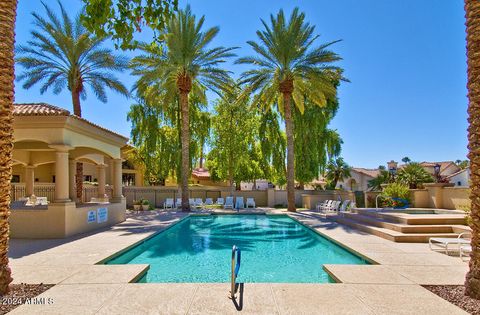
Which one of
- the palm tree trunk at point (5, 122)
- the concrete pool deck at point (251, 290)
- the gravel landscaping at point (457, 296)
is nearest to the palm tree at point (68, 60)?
the concrete pool deck at point (251, 290)

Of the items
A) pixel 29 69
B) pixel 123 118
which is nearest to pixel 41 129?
pixel 29 69

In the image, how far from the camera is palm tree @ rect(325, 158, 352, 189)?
49562 millimetres

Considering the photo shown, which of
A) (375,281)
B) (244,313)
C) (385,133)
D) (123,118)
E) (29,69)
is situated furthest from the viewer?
(385,133)

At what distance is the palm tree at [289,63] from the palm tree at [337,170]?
94.2 feet

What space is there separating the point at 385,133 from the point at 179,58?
29.2m

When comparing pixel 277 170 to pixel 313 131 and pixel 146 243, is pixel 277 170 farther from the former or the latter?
pixel 146 243

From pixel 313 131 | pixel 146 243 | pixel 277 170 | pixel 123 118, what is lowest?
pixel 146 243

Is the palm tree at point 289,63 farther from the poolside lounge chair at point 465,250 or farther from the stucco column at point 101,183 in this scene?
the poolside lounge chair at point 465,250

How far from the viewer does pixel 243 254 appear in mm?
10328

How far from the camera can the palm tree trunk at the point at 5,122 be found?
5.31 meters

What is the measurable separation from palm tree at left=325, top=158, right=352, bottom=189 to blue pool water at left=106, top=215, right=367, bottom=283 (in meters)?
35.1

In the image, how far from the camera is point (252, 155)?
35156 mm

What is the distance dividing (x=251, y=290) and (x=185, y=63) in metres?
17.7

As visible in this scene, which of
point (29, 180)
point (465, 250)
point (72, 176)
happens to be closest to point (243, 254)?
point (465, 250)
